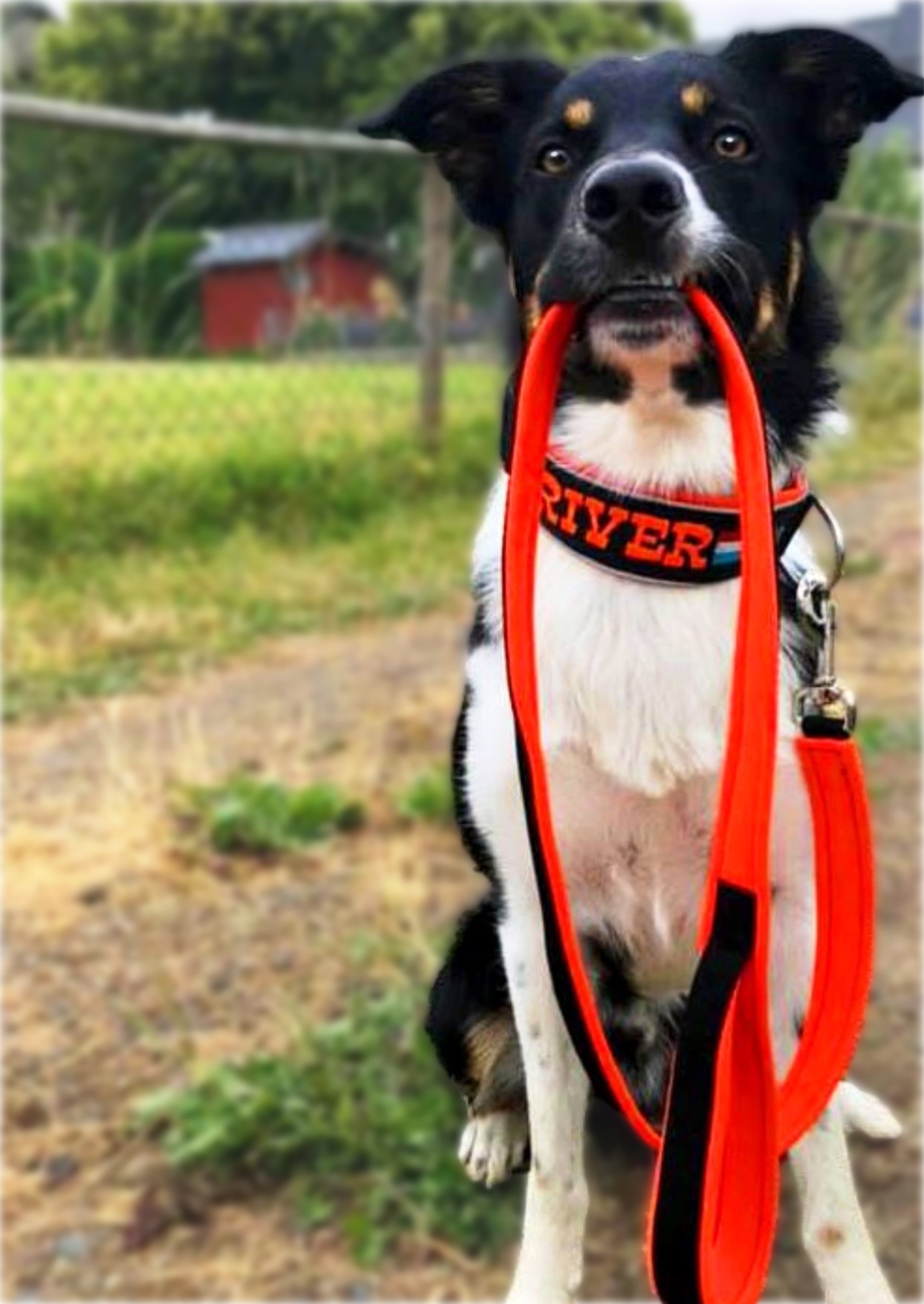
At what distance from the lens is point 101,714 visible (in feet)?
18.0

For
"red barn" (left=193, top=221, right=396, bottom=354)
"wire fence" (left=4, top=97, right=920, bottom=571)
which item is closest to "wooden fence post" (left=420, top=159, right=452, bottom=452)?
"wire fence" (left=4, top=97, right=920, bottom=571)

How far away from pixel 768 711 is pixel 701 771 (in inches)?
5.4

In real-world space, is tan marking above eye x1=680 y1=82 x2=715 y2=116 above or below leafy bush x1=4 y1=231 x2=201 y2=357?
above

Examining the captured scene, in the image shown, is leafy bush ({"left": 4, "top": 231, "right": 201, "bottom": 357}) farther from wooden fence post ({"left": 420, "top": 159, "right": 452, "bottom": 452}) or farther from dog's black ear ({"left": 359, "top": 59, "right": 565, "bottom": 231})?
dog's black ear ({"left": 359, "top": 59, "right": 565, "bottom": 231})

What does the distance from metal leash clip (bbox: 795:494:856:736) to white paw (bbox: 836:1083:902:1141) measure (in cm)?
19

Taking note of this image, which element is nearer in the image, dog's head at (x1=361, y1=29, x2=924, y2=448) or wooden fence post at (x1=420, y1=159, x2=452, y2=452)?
dog's head at (x1=361, y1=29, x2=924, y2=448)

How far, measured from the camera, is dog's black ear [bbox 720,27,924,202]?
72cm

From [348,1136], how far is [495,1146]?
9.63 ft

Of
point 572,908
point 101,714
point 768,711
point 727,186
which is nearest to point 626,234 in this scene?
point 727,186

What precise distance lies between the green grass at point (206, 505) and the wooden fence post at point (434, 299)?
7cm

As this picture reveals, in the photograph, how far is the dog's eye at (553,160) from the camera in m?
0.74

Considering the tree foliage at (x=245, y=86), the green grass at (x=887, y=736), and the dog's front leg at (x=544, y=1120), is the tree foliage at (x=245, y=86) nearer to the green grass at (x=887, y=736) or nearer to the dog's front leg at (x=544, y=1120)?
the green grass at (x=887, y=736)

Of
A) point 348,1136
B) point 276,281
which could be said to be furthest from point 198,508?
point 348,1136

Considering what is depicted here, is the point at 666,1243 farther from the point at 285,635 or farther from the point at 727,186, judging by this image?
the point at 285,635
